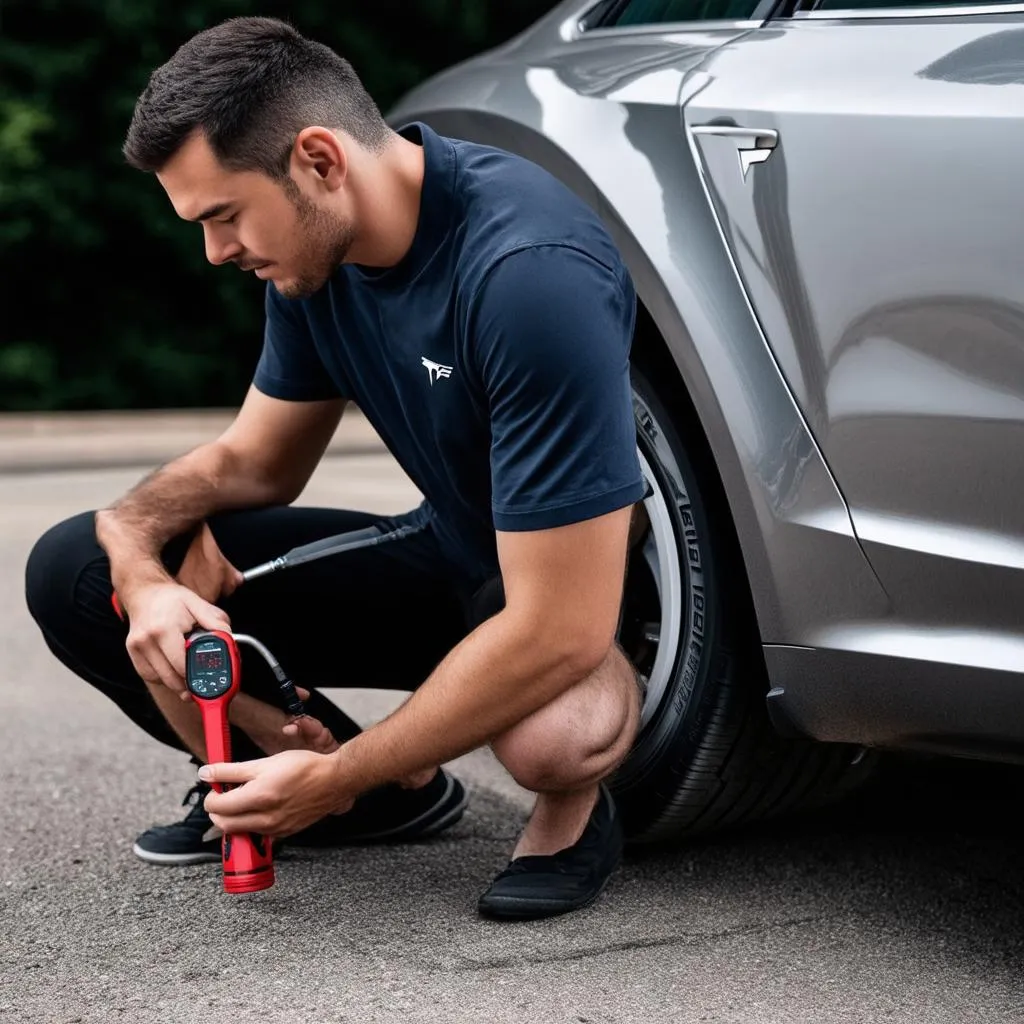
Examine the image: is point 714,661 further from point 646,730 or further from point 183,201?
point 183,201

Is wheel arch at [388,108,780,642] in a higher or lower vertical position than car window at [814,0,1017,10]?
lower

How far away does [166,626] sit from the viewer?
8.30ft

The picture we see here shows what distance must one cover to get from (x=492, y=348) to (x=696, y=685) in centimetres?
61

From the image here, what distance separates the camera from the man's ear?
7.74 feet

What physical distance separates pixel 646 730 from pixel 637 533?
0.96 ft

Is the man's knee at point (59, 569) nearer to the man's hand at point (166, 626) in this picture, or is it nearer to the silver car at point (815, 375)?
the man's hand at point (166, 626)

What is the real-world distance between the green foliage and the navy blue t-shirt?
8605 mm

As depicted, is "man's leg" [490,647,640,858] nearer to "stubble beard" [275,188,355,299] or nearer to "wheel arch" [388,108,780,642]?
"wheel arch" [388,108,780,642]

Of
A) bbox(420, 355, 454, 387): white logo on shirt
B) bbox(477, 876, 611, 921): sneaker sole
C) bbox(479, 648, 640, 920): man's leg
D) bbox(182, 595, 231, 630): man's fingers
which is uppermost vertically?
bbox(420, 355, 454, 387): white logo on shirt

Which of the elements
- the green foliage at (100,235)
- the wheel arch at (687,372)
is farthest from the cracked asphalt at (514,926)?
the green foliage at (100,235)

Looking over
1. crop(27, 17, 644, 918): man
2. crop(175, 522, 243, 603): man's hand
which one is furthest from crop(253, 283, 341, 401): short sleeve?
crop(175, 522, 243, 603): man's hand

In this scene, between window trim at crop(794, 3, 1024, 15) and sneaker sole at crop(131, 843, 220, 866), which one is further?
sneaker sole at crop(131, 843, 220, 866)

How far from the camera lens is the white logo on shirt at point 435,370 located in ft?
7.97

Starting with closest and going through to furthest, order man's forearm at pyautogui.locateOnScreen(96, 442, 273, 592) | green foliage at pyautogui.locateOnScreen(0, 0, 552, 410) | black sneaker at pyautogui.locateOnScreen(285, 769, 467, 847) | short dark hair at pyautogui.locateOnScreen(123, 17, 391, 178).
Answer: short dark hair at pyautogui.locateOnScreen(123, 17, 391, 178)
man's forearm at pyautogui.locateOnScreen(96, 442, 273, 592)
black sneaker at pyautogui.locateOnScreen(285, 769, 467, 847)
green foliage at pyautogui.locateOnScreen(0, 0, 552, 410)
